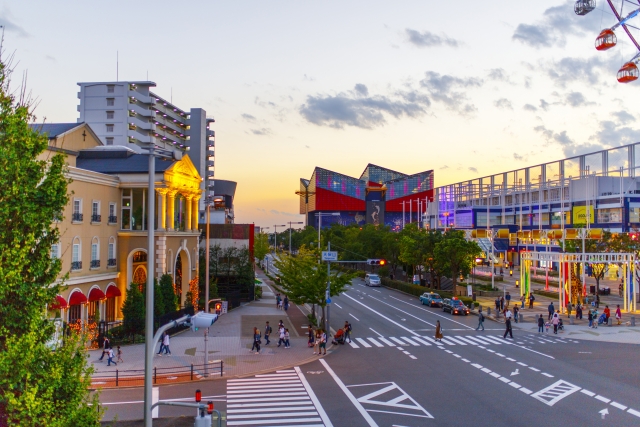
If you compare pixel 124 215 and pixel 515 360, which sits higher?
pixel 124 215

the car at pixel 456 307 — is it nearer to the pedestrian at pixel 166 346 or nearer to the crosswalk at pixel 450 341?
the crosswalk at pixel 450 341

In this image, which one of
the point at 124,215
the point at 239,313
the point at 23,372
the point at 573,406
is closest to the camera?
the point at 23,372

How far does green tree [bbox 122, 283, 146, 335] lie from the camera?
36.7 metres

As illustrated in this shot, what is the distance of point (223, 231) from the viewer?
65062mm

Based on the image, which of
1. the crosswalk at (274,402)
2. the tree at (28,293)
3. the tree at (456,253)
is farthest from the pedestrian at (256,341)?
the tree at (456,253)

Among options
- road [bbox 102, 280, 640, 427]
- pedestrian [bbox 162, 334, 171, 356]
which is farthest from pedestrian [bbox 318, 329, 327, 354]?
pedestrian [bbox 162, 334, 171, 356]

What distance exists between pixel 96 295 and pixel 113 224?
6174mm

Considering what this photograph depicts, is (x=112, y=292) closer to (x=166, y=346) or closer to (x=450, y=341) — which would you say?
(x=166, y=346)

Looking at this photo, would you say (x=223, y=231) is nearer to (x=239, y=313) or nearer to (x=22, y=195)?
(x=239, y=313)

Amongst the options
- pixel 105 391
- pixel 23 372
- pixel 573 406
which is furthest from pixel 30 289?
pixel 573 406

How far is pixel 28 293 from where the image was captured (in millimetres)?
9773

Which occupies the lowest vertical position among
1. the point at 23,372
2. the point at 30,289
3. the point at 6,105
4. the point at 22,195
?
the point at 23,372

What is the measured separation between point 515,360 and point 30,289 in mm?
26477

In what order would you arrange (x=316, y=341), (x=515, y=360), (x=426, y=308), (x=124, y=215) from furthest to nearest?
1. (x=426, y=308)
2. (x=124, y=215)
3. (x=316, y=341)
4. (x=515, y=360)
